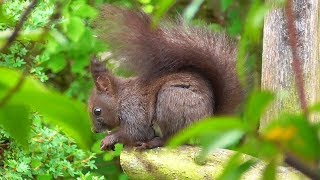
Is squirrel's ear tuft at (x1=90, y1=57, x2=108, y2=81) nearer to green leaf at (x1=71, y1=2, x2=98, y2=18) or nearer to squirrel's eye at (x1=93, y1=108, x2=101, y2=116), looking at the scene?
squirrel's eye at (x1=93, y1=108, x2=101, y2=116)

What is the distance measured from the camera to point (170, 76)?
10.7 feet

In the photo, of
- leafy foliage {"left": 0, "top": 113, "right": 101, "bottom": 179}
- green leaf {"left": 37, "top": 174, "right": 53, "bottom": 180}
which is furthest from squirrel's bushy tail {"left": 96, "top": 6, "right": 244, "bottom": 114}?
Answer: green leaf {"left": 37, "top": 174, "right": 53, "bottom": 180}

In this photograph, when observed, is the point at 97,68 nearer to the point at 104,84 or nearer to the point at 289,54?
the point at 104,84

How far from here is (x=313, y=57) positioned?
2.78 meters

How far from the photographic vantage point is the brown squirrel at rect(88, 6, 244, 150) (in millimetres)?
3166

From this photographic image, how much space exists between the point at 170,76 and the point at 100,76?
349 mm

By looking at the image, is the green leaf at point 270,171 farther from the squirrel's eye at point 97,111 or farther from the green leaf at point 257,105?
the squirrel's eye at point 97,111

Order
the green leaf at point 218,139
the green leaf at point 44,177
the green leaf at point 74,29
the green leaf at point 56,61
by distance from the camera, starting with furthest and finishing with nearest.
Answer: the green leaf at point 56,61 → the green leaf at point 44,177 → the green leaf at point 74,29 → the green leaf at point 218,139

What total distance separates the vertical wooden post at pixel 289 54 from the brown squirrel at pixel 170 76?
1.50ft

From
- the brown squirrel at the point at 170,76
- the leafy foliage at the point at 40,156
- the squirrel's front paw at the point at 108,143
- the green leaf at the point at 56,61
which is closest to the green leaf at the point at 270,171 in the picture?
the brown squirrel at the point at 170,76

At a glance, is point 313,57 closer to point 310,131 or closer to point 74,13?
point 74,13

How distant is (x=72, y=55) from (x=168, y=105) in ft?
2.86

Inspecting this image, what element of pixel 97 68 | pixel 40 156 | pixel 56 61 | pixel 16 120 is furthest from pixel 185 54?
pixel 16 120

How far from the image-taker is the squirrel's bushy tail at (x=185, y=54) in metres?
3.18
